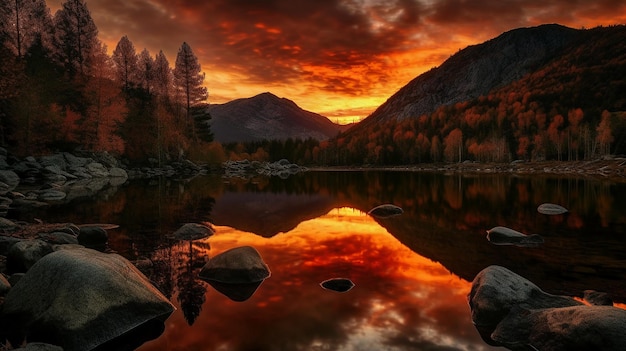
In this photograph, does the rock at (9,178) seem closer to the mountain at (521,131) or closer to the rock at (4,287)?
the rock at (4,287)

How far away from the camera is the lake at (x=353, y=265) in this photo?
324 inches

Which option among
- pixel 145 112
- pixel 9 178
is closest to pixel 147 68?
pixel 145 112

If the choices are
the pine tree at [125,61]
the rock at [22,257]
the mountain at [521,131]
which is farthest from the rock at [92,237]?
the mountain at [521,131]

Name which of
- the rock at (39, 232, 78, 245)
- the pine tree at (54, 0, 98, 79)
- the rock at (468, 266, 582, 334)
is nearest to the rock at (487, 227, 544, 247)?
the rock at (468, 266, 582, 334)

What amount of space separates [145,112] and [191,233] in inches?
2713

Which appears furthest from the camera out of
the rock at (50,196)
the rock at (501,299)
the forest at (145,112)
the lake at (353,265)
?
the forest at (145,112)

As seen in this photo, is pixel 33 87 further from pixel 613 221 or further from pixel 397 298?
pixel 613 221

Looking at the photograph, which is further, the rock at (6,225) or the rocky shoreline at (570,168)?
the rocky shoreline at (570,168)

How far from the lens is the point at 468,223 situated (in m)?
22.1

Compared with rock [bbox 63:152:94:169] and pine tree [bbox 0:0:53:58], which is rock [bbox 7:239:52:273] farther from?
pine tree [bbox 0:0:53:58]

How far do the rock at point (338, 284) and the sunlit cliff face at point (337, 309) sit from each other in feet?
0.65

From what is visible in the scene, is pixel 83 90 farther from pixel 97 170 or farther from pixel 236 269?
pixel 236 269

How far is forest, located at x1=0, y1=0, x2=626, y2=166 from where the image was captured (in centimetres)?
→ 5181

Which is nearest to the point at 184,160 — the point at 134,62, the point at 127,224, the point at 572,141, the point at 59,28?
the point at 134,62
